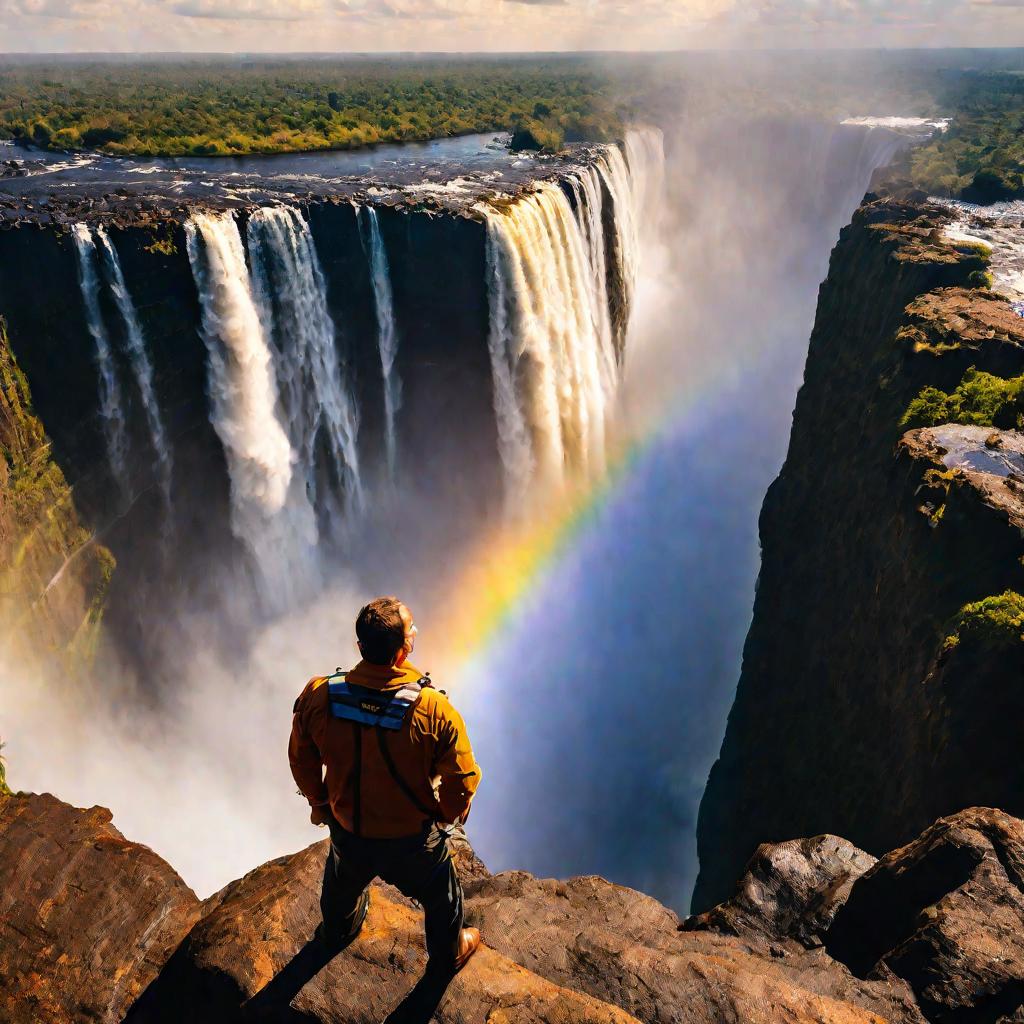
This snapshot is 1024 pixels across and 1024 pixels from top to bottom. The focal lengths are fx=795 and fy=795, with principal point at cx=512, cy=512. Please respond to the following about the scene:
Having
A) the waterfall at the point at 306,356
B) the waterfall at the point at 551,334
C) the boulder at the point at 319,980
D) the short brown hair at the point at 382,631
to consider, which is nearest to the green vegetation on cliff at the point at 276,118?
the waterfall at the point at 551,334

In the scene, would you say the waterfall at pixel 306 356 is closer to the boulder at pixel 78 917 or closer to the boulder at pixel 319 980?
the boulder at pixel 78 917

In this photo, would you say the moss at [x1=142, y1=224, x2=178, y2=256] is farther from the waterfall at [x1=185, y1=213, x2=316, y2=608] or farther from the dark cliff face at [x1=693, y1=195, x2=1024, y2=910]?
the dark cliff face at [x1=693, y1=195, x2=1024, y2=910]

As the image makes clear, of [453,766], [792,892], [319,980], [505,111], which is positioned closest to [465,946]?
[319,980]

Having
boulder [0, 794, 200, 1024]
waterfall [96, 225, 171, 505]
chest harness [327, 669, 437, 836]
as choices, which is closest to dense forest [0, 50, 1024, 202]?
waterfall [96, 225, 171, 505]

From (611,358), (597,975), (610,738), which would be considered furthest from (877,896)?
(611,358)

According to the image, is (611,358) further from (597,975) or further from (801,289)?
(597,975)

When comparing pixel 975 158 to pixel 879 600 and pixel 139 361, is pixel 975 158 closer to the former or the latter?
pixel 879 600
